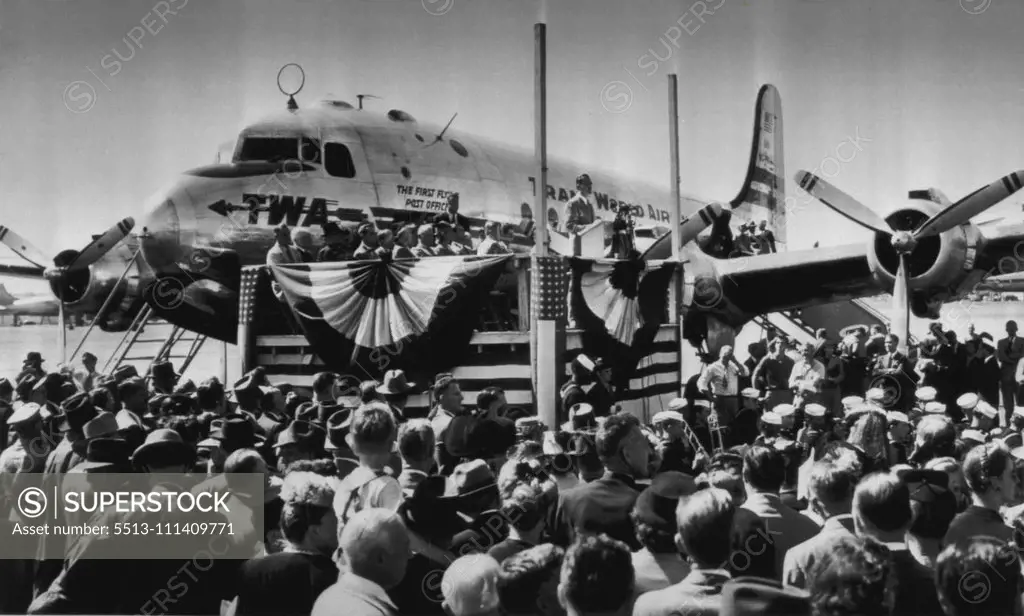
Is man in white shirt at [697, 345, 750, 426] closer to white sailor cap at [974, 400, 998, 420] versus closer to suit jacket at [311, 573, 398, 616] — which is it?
white sailor cap at [974, 400, 998, 420]

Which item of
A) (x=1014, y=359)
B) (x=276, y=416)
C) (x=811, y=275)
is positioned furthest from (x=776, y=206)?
(x=276, y=416)

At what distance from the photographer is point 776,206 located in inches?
1102

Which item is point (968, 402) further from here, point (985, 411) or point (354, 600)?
point (354, 600)

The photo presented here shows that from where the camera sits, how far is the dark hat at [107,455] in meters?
4.27

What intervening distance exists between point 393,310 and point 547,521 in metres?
6.02

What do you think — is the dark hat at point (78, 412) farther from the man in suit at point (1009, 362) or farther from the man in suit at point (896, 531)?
the man in suit at point (1009, 362)

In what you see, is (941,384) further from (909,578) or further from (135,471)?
(135,471)

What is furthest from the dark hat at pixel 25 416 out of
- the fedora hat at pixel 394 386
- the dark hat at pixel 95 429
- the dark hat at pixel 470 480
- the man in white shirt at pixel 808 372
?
the man in white shirt at pixel 808 372

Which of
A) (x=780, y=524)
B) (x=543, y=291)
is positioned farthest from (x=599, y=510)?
(x=543, y=291)

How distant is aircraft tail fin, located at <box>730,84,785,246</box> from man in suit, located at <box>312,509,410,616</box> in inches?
977

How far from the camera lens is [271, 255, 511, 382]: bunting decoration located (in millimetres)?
9422

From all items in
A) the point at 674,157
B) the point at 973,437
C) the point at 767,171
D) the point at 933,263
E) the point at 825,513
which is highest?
the point at 767,171

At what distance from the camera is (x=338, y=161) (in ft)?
42.5

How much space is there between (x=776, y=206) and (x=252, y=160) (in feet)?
64.6
